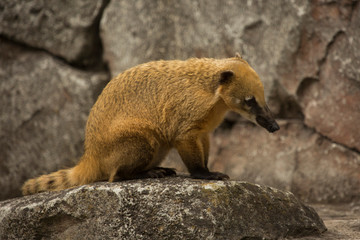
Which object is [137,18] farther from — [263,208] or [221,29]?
[263,208]

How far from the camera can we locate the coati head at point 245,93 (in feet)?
18.9

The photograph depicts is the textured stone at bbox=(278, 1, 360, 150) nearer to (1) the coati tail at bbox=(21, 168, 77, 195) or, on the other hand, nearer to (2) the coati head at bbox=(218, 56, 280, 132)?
(2) the coati head at bbox=(218, 56, 280, 132)

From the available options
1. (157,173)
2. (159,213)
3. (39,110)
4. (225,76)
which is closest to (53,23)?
(39,110)

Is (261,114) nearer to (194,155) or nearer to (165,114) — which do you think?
(194,155)

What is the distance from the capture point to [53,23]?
33.0 ft

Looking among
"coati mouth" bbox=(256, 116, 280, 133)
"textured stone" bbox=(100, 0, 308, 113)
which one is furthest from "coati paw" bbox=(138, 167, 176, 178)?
"textured stone" bbox=(100, 0, 308, 113)

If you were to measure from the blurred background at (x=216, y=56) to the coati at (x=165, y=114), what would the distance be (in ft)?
9.45

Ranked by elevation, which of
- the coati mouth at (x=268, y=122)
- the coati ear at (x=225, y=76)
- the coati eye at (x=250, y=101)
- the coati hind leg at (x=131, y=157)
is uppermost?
the coati ear at (x=225, y=76)

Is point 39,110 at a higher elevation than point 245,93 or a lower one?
lower

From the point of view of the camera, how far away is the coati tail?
21.3 feet

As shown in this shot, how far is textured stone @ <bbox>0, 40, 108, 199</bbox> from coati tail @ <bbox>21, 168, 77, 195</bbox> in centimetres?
345

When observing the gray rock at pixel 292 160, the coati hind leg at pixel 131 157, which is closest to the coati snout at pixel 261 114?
the coati hind leg at pixel 131 157

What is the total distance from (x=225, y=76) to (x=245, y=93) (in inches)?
12.8

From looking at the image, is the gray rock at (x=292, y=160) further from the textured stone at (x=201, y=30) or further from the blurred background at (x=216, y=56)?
the textured stone at (x=201, y=30)
